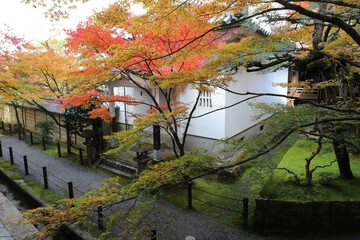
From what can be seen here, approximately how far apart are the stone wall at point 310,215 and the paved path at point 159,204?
0.31 meters

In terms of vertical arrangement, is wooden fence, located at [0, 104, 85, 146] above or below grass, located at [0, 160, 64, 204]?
above

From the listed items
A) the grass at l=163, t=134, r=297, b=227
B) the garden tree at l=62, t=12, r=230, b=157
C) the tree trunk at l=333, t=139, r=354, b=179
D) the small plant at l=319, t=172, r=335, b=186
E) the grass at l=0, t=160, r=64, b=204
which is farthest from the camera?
the grass at l=0, t=160, r=64, b=204

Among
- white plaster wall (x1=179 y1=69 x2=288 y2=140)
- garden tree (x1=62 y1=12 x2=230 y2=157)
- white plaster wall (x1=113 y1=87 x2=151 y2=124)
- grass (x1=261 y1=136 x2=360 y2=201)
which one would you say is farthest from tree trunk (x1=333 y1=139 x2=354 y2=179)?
white plaster wall (x1=113 y1=87 x2=151 y2=124)

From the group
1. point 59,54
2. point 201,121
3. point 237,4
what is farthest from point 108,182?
point 59,54

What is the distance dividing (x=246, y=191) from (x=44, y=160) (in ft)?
38.2

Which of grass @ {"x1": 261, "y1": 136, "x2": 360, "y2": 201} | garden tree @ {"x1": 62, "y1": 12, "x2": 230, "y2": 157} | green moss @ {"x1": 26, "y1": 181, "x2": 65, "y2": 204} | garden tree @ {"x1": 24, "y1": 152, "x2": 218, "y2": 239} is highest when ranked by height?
garden tree @ {"x1": 62, "y1": 12, "x2": 230, "y2": 157}

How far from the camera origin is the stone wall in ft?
23.0

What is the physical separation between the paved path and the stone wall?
0.31m

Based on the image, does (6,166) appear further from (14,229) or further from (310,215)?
(310,215)

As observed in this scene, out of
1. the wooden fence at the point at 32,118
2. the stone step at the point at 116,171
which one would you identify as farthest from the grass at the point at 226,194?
the wooden fence at the point at 32,118

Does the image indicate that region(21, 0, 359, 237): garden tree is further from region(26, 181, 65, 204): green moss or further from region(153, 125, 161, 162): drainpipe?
region(26, 181, 65, 204): green moss

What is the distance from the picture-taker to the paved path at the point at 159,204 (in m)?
7.02

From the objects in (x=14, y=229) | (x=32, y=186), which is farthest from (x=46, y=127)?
(x=14, y=229)

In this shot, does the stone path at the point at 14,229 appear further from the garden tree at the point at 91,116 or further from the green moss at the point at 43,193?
the garden tree at the point at 91,116
